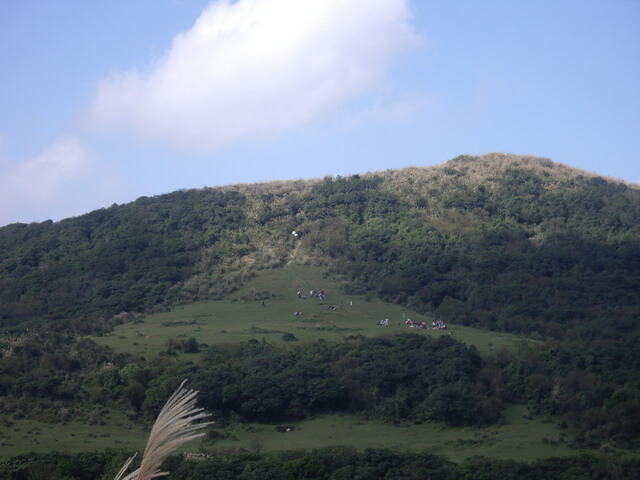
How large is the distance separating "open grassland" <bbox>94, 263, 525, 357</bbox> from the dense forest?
1523 millimetres

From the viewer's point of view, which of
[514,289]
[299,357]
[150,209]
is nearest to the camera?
[299,357]

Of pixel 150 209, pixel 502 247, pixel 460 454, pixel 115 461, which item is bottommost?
pixel 460 454

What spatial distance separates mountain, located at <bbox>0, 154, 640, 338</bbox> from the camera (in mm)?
48312

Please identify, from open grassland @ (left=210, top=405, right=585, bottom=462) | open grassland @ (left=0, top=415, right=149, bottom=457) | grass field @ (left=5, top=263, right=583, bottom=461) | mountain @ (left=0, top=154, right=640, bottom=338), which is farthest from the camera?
mountain @ (left=0, top=154, right=640, bottom=338)

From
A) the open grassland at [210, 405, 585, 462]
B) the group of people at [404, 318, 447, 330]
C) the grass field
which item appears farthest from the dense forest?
the group of people at [404, 318, 447, 330]

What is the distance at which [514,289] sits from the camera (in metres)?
48.5

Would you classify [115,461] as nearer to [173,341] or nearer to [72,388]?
[72,388]

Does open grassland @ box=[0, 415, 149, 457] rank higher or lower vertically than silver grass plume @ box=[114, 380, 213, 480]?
lower

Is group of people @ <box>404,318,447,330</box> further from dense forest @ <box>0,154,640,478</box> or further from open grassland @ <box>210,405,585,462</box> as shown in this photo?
open grassland @ <box>210,405,585,462</box>

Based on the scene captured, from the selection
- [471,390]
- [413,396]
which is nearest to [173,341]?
[413,396]

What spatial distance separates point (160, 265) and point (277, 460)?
3613cm

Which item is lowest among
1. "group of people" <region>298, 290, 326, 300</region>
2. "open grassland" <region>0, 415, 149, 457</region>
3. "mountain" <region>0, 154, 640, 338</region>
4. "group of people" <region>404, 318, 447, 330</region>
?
"open grassland" <region>0, 415, 149, 457</region>

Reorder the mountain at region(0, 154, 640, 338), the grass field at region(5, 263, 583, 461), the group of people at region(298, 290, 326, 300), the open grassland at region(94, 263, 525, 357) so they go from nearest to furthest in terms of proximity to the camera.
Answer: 1. the grass field at region(5, 263, 583, 461)
2. the open grassland at region(94, 263, 525, 357)
3. the mountain at region(0, 154, 640, 338)
4. the group of people at region(298, 290, 326, 300)

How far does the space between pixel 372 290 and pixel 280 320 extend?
9.29 m
